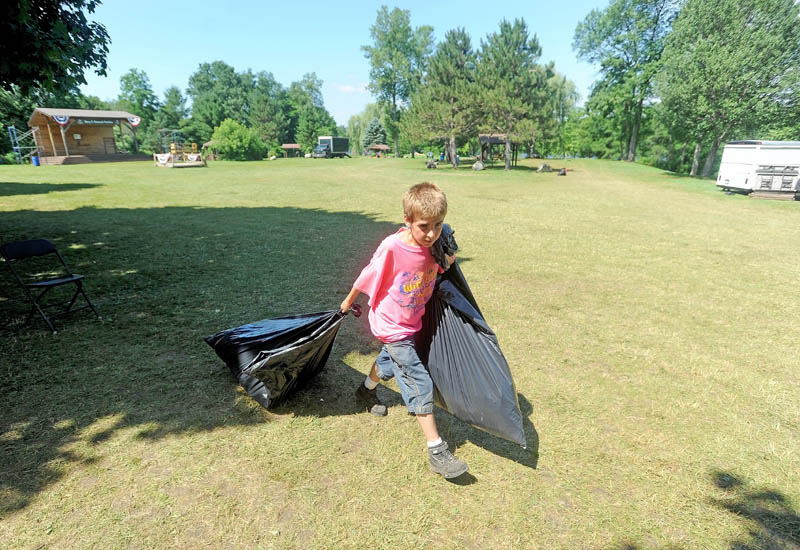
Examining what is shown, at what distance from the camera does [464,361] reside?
2998mm

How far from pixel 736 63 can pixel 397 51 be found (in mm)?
45718

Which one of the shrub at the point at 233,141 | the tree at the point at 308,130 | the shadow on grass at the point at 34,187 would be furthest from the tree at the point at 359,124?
the shadow on grass at the point at 34,187

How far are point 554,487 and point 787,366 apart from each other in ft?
11.4

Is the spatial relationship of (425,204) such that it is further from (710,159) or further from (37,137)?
(37,137)

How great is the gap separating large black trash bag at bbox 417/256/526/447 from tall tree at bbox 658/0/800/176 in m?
30.9

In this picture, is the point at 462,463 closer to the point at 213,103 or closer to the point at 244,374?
the point at 244,374

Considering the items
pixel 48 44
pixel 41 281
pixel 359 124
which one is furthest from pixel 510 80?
pixel 359 124

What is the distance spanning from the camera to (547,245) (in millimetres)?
9508

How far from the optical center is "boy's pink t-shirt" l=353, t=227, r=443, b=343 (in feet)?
9.10

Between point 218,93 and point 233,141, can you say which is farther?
point 218,93

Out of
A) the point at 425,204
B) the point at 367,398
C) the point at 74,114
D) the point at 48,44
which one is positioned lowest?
the point at 367,398

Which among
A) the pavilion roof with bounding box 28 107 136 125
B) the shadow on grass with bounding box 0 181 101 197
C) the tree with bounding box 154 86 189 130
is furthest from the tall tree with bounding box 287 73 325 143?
the shadow on grass with bounding box 0 181 101 197

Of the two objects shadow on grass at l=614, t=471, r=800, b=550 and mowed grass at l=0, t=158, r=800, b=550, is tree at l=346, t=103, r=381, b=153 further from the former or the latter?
shadow on grass at l=614, t=471, r=800, b=550

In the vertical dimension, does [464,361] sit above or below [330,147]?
below
